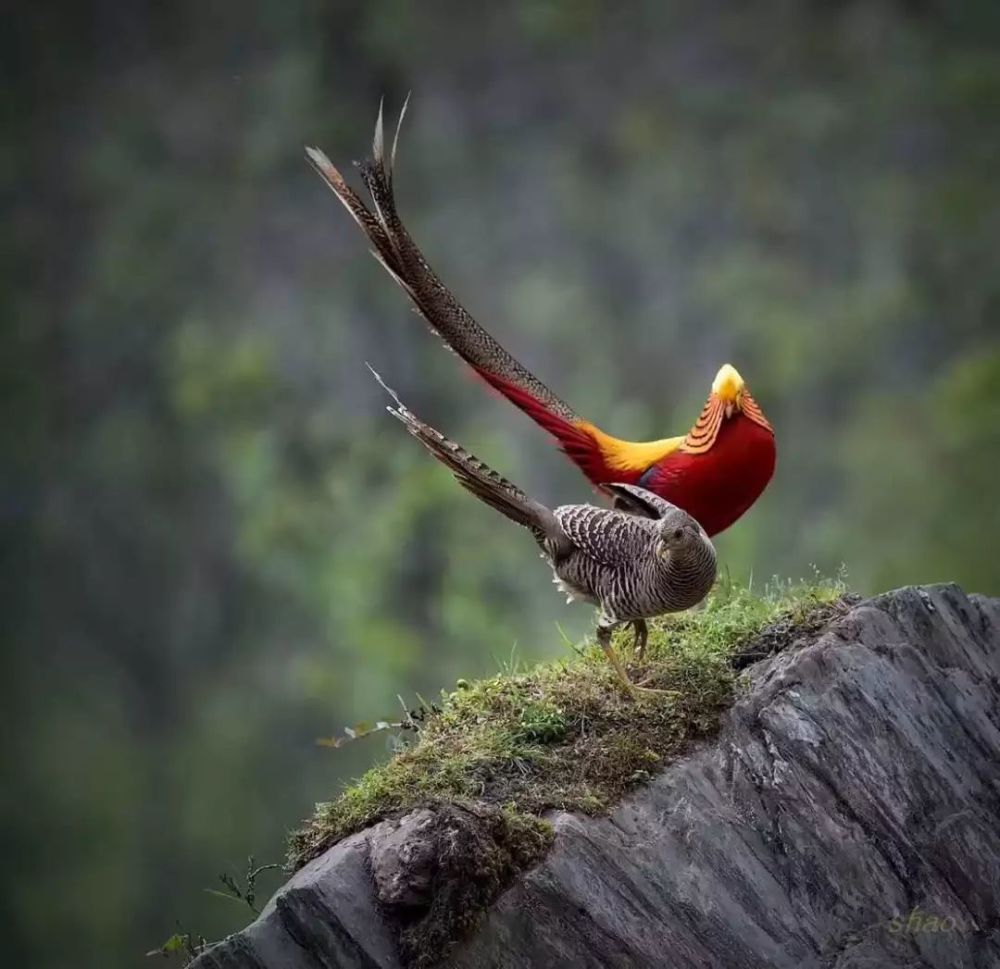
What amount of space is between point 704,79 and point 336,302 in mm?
1991

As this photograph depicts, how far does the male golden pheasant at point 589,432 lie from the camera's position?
9.14ft

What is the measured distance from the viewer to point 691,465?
291 cm

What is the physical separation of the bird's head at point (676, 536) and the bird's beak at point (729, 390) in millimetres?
528

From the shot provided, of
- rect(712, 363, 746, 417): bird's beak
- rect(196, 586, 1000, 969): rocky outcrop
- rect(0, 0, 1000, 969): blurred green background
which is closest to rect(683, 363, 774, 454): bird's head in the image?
rect(712, 363, 746, 417): bird's beak

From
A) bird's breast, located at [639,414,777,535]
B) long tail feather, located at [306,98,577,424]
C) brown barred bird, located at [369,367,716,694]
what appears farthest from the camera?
bird's breast, located at [639,414,777,535]

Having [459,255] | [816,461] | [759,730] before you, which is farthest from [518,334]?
[759,730]

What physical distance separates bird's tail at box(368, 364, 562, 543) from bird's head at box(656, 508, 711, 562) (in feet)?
0.94

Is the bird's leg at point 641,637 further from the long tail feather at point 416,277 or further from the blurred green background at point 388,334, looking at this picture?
the blurred green background at point 388,334

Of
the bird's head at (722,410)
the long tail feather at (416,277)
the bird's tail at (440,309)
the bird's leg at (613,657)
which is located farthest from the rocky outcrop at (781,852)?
the long tail feather at (416,277)

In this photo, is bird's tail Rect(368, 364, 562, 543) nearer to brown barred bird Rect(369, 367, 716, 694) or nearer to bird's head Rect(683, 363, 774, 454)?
brown barred bird Rect(369, 367, 716, 694)

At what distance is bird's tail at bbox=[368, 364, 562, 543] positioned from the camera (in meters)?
2.48

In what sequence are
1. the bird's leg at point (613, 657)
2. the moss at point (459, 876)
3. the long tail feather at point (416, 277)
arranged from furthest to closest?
1. the long tail feather at point (416, 277)
2. the bird's leg at point (613, 657)
3. the moss at point (459, 876)

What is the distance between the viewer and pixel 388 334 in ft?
19.4

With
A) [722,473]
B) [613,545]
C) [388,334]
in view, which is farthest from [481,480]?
[388,334]
